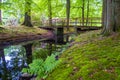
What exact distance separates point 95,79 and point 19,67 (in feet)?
19.9

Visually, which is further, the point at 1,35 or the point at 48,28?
the point at 48,28

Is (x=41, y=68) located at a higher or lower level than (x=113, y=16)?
lower

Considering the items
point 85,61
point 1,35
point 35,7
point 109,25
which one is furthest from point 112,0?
point 35,7

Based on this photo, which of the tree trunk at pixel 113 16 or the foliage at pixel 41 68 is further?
the tree trunk at pixel 113 16

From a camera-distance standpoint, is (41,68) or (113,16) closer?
(41,68)

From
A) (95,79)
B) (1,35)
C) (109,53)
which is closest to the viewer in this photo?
(95,79)

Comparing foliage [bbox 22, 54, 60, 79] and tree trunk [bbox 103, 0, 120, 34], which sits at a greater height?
tree trunk [bbox 103, 0, 120, 34]

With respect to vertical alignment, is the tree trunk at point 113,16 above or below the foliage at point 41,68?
above

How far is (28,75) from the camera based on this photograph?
7.57 meters

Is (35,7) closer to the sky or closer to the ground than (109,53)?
closer to the sky

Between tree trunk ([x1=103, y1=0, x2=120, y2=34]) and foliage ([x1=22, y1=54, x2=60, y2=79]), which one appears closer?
foliage ([x1=22, y1=54, x2=60, y2=79])

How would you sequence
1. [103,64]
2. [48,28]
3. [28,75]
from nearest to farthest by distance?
[103,64]
[28,75]
[48,28]

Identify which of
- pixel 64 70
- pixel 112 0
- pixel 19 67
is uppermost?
pixel 112 0

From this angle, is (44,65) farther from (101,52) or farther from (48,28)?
(48,28)
